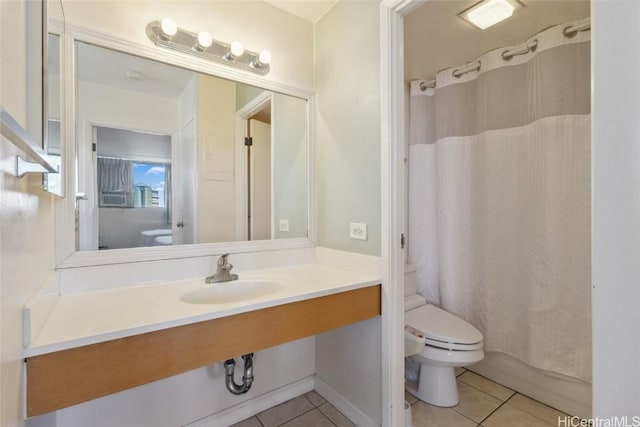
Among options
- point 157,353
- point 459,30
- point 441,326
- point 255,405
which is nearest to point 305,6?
point 459,30

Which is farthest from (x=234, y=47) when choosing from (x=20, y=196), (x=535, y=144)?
(x=535, y=144)

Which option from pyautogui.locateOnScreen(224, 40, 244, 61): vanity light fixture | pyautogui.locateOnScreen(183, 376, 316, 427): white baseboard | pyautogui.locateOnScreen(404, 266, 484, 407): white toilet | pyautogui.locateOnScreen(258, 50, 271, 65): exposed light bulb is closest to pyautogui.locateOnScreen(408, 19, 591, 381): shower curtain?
pyautogui.locateOnScreen(404, 266, 484, 407): white toilet

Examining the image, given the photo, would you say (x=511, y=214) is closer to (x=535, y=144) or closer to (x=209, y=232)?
(x=535, y=144)

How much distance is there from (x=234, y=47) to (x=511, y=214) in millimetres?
1892

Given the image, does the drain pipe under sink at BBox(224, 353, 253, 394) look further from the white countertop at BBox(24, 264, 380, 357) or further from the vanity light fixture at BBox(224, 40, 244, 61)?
the vanity light fixture at BBox(224, 40, 244, 61)

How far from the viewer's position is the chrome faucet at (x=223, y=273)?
1.39m

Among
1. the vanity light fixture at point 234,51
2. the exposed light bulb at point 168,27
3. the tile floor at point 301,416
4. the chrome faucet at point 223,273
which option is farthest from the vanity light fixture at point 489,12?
the tile floor at point 301,416

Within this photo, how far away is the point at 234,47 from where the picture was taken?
1.50 m

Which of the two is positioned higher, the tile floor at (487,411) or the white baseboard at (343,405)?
the white baseboard at (343,405)

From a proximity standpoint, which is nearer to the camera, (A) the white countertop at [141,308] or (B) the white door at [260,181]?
(A) the white countertop at [141,308]

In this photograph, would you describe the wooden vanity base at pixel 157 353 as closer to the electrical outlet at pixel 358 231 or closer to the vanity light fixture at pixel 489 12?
the electrical outlet at pixel 358 231

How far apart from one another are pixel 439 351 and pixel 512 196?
3.45 ft

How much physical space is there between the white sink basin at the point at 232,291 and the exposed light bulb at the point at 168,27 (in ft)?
3.86

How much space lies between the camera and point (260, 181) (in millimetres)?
1746
